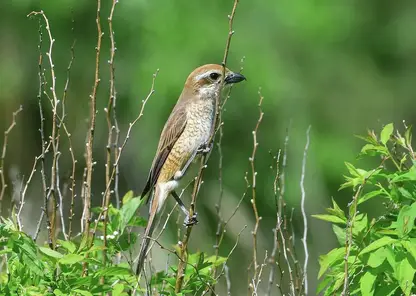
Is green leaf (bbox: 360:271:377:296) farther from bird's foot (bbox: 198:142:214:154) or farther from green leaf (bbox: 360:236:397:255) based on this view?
bird's foot (bbox: 198:142:214:154)

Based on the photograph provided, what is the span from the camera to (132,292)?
4.45 meters

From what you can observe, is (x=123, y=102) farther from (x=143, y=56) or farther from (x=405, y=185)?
(x=405, y=185)

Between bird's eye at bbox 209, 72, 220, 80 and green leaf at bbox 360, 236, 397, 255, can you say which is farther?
bird's eye at bbox 209, 72, 220, 80

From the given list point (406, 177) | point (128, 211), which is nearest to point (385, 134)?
point (406, 177)

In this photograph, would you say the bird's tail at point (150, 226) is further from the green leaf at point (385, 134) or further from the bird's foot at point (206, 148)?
the green leaf at point (385, 134)

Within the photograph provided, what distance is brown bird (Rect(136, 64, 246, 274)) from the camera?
19.4 ft

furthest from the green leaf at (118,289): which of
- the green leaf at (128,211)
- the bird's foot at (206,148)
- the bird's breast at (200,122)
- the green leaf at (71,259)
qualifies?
→ the bird's breast at (200,122)

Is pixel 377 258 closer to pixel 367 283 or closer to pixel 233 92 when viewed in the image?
pixel 367 283

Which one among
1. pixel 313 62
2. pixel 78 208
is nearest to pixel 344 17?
pixel 313 62

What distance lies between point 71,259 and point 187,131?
7.45 ft

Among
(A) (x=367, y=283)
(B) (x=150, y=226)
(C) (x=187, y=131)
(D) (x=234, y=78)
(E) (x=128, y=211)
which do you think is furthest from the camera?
(C) (x=187, y=131)

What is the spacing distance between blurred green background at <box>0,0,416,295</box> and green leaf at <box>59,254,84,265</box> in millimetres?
7186

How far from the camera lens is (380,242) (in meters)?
3.72

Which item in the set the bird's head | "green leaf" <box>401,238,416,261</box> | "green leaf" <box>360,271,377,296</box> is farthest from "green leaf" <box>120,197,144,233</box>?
the bird's head
